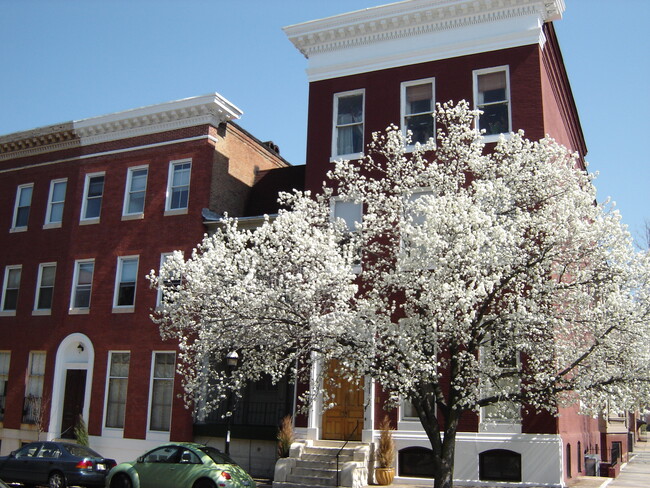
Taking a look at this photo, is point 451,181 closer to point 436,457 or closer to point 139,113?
point 436,457

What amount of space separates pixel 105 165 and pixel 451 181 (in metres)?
16.6

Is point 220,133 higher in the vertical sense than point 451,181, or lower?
higher

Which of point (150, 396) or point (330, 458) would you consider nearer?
point (330, 458)

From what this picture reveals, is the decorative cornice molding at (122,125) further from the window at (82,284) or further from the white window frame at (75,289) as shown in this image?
the window at (82,284)

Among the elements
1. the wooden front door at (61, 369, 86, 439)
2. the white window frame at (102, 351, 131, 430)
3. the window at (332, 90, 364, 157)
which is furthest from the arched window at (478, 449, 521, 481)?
the wooden front door at (61, 369, 86, 439)

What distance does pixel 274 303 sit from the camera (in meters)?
14.8

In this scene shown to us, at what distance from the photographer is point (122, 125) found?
2714 cm

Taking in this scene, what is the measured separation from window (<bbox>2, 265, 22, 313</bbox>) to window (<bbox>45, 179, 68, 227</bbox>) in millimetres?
2512

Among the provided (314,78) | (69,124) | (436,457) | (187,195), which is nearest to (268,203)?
(187,195)

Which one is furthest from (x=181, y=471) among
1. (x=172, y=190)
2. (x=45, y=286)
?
(x=45, y=286)

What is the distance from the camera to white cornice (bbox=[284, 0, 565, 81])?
68.0ft

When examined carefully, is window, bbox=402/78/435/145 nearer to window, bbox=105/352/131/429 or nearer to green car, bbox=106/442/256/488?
green car, bbox=106/442/256/488

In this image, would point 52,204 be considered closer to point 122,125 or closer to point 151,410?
point 122,125

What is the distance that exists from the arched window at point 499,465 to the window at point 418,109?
958 cm
